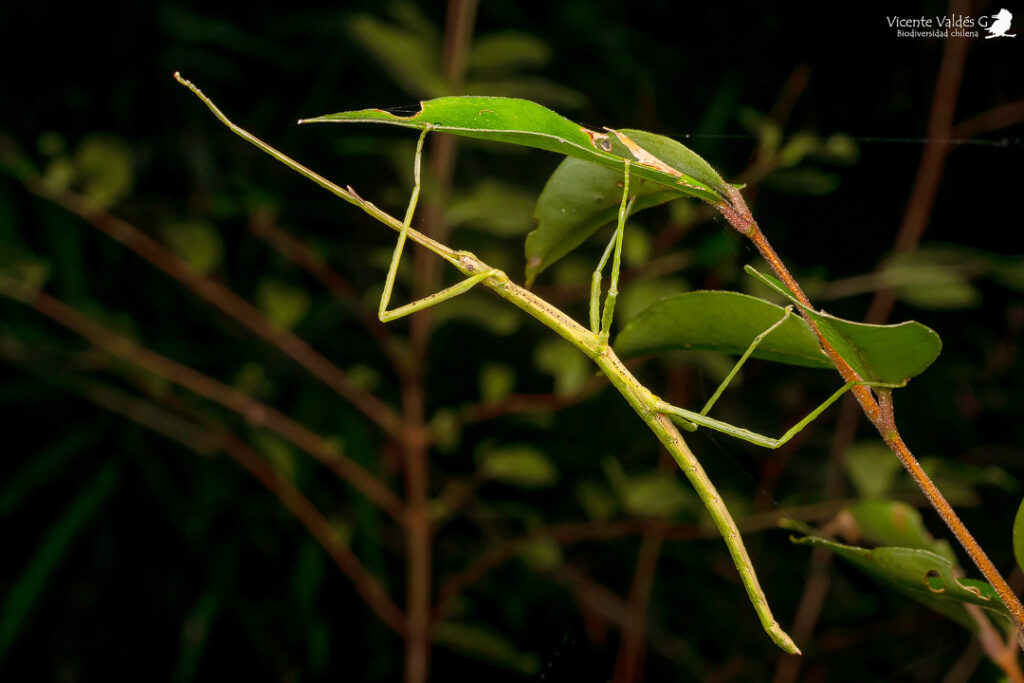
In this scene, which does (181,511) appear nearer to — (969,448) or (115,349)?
(115,349)

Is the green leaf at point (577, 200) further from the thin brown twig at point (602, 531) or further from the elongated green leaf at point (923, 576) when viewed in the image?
the thin brown twig at point (602, 531)

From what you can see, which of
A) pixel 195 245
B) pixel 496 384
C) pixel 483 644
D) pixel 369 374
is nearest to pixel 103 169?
pixel 195 245

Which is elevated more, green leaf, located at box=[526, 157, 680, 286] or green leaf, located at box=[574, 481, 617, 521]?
green leaf, located at box=[574, 481, 617, 521]

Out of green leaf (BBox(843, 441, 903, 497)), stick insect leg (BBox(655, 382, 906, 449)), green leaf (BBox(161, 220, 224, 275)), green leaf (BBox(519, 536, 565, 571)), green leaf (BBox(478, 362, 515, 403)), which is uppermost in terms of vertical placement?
green leaf (BBox(161, 220, 224, 275))

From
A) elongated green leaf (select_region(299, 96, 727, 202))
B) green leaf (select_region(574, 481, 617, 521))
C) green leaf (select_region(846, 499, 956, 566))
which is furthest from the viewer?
green leaf (select_region(574, 481, 617, 521))

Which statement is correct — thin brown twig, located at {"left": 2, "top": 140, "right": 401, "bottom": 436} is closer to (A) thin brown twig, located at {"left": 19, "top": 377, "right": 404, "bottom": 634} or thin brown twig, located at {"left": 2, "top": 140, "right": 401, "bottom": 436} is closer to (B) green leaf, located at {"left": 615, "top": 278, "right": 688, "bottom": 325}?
(A) thin brown twig, located at {"left": 19, "top": 377, "right": 404, "bottom": 634}

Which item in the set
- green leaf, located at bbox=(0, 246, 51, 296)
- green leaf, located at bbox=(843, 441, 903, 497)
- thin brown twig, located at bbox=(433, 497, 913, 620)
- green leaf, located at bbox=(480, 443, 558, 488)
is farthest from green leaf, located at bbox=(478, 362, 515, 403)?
green leaf, located at bbox=(0, 246, 51, 296)
